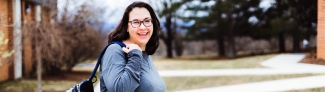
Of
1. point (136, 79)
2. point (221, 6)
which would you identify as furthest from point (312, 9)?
point (136, 79)

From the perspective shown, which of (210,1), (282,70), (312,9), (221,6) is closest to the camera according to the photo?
(282,70)

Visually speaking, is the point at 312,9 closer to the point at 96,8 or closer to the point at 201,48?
the point at 96,8

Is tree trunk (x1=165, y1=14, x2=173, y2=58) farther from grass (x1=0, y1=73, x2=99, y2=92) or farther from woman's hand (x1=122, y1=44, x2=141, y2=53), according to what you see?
woman's hand (x1=122, y1=44, x2=141, y2=53)

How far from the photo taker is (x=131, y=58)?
4.59 ft

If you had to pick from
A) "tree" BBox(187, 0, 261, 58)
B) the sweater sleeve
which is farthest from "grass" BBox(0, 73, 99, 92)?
"tree" BBox(187, 0, 261, 58)

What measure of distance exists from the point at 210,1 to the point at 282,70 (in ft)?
37.3

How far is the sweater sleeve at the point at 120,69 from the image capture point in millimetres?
1334

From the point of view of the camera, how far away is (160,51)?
3158 centimetres

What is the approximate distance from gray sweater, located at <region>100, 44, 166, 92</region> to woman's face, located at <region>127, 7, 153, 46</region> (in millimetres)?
121

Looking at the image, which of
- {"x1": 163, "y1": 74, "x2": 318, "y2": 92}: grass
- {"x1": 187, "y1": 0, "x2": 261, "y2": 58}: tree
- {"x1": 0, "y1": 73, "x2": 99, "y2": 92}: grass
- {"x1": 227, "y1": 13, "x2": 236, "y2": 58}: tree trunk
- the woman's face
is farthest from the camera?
{"x1": 227, "y1": 13, "x2": 236, "y2": 58}: tree trunk

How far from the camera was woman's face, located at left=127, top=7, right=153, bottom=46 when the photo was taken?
152cm

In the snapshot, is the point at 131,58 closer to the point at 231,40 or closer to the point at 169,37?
the point at 231,40

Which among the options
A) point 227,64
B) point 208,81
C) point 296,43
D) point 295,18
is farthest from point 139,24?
point 296,43

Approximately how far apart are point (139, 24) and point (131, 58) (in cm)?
20
